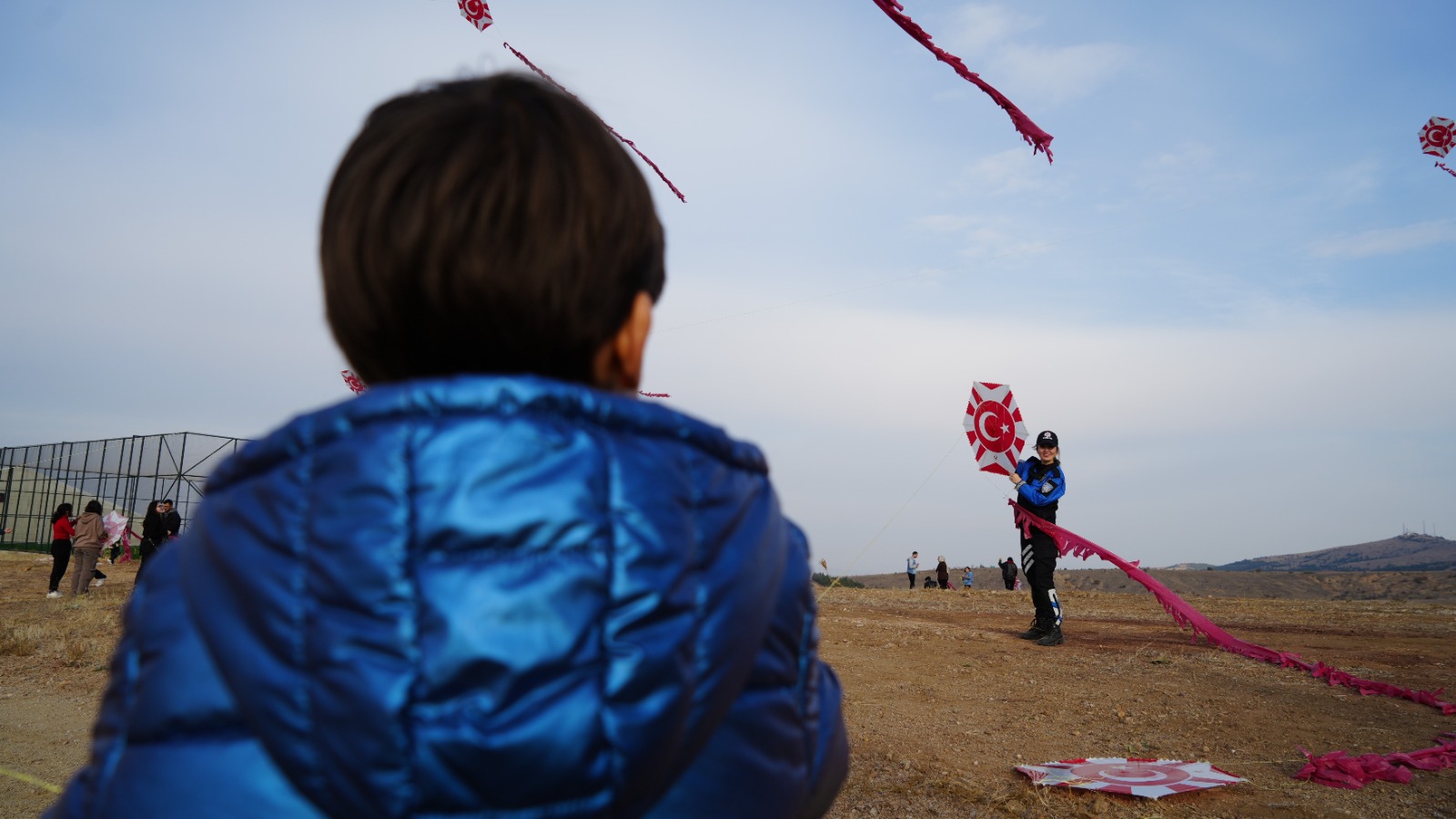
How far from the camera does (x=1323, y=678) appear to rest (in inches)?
249

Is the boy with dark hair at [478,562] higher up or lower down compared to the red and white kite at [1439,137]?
lower down

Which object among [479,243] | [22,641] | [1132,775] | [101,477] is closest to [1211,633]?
[1132,775]

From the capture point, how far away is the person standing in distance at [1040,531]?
8422mm

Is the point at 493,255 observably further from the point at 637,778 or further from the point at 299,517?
the point at 637,778

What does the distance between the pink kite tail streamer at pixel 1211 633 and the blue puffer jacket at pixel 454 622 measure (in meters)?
6.42

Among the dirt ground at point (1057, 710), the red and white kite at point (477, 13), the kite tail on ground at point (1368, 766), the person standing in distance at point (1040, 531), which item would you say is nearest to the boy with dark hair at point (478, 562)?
the dirt ground at point (1057, 710)

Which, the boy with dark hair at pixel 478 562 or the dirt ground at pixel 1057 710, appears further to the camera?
the dirt ground at pixel 1057 710

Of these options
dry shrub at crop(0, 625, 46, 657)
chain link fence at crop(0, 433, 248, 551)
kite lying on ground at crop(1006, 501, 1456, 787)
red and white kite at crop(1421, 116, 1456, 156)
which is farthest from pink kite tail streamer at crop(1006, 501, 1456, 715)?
chain link fence at crop(0, 433, 248, 551)

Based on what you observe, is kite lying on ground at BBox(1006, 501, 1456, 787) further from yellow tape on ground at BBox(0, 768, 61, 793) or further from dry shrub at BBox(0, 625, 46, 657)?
dry shrub at BBox(0, 625, 46, 657)

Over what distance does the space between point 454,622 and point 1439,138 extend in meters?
19.3

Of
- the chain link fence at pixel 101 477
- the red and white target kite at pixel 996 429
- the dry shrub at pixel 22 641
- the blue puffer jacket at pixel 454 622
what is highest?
the chain link fence at pixel 101 477

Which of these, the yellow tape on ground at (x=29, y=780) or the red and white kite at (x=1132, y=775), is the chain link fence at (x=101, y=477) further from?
the red and white kite at (x=1132, y=775)

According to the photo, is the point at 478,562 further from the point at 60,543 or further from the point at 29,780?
the point at 60,543

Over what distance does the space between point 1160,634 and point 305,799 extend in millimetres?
9675
